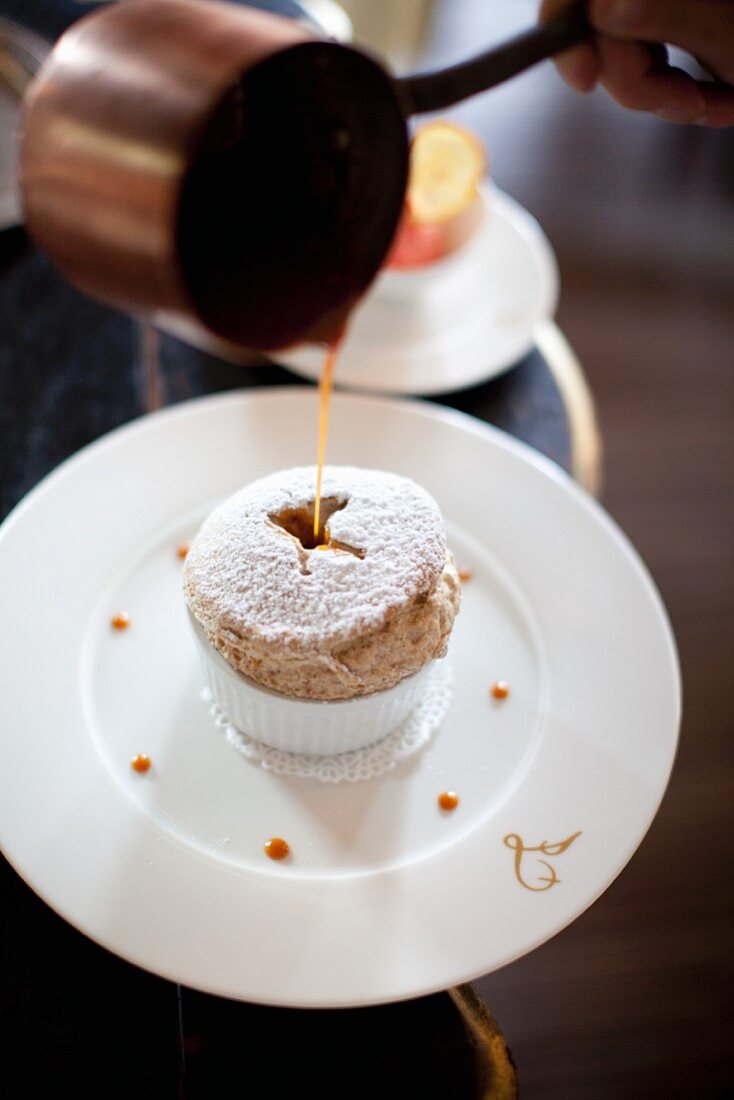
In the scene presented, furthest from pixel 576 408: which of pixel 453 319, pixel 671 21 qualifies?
pixel 671 21

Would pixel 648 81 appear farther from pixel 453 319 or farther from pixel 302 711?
pixel 302 711

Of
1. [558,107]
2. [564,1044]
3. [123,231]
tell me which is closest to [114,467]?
[123,231]

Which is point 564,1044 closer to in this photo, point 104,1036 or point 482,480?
point 104,1036

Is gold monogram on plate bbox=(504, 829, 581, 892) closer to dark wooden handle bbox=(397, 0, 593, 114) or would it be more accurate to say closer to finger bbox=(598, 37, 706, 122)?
dark wooden handle bbox=(397, 0, 593, 114)

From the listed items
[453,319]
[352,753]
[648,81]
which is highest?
[648,81]

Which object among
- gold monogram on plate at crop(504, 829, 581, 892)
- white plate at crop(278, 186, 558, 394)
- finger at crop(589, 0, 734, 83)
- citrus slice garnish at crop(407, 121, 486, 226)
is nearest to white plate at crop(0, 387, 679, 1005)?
gold monogram on plate at crop(504, 829, 581, 892)

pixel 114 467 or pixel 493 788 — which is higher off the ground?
pixel 114 467

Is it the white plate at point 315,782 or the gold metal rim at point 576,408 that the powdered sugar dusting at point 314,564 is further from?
the gold metal rim at point 576,408
